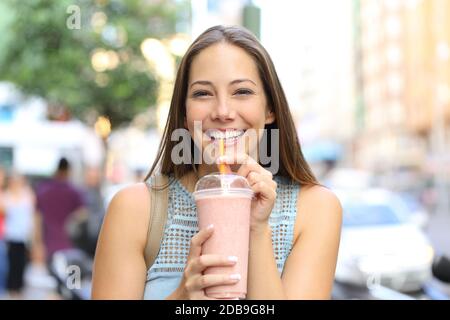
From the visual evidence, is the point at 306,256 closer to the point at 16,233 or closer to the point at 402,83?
the point at 16,233

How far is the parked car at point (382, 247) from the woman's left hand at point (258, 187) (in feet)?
18.7

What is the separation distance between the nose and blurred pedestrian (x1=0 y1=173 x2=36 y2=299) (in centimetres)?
735

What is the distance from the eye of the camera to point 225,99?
157 centimetres

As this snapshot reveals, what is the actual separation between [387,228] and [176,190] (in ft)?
24.1

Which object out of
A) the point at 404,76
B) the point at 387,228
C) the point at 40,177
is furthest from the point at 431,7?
the point at 387,228

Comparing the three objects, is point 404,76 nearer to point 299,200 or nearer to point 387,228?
point 387,228

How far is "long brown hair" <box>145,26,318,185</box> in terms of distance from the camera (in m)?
1.63

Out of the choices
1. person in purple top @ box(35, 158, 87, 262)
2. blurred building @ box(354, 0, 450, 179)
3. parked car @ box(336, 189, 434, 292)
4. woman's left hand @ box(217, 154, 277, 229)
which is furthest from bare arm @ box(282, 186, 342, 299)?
blurred building @ box(354, 0, 450, 179)

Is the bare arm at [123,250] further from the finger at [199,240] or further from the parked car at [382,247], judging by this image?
the parked car at [382,247]

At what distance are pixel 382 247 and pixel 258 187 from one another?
286 inches

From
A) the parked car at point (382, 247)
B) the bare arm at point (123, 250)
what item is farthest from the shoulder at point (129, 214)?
the parked car at point (382, 247)

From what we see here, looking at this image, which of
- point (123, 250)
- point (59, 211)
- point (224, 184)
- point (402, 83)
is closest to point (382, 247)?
point (59, 211)

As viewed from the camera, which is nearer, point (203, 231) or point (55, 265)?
point (203, 231)

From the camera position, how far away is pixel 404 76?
58.6 m
